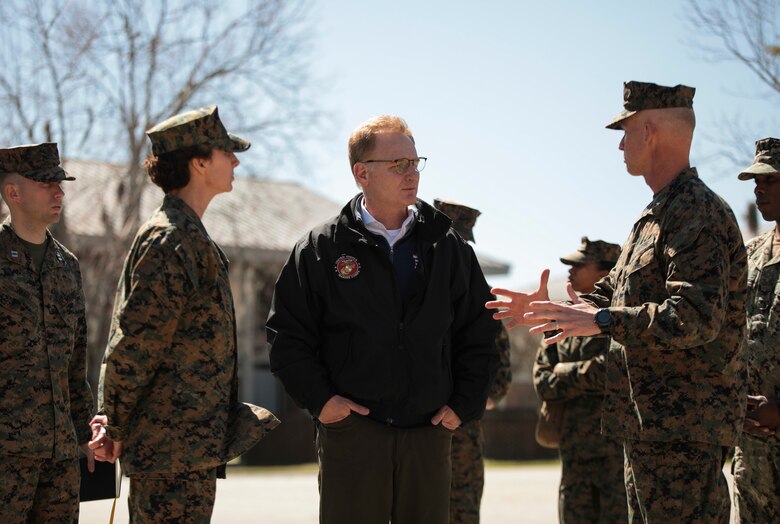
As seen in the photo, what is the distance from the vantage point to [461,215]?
798 cm

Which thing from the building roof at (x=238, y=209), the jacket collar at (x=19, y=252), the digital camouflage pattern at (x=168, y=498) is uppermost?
the building roof at (x=238, y=209)

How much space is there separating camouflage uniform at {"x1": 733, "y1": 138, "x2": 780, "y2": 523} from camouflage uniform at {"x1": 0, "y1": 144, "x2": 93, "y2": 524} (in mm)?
3857

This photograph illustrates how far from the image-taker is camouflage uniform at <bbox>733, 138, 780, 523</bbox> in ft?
18.4

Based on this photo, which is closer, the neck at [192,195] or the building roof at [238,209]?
the neck at [192,195]

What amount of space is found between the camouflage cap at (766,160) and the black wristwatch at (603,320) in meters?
2.20

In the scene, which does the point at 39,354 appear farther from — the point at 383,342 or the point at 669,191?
the point at 669,191

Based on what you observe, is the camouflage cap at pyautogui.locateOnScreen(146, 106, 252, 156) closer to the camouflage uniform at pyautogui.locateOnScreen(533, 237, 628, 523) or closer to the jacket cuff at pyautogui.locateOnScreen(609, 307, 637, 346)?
the jacket cuff at pyautogui.locateOnScreen(609, 307, 637, 346)

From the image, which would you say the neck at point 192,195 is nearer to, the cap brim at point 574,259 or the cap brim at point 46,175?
the cap brim at point 46,175

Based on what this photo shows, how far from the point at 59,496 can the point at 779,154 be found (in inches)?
186

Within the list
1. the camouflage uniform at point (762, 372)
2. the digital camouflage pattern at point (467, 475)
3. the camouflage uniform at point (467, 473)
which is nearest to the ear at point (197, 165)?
the camouflage uniform at point (467, 473)

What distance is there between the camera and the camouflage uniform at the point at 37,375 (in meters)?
5.07

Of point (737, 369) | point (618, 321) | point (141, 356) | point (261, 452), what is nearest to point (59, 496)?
point (141, 356)

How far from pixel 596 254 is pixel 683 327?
11.5ft

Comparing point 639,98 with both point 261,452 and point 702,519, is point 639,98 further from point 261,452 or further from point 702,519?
point 261,452
